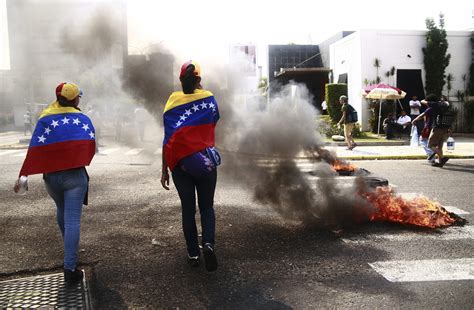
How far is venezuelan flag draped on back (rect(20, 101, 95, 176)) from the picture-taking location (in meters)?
3.41

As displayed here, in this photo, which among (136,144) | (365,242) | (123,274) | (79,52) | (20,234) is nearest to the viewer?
(123,274)

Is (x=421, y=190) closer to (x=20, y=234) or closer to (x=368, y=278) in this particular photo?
(x=368, y=278)

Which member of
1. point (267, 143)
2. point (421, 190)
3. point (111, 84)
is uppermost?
point (111, 84)

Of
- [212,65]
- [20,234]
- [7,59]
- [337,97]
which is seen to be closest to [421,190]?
[212,65]

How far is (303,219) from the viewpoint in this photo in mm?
5164

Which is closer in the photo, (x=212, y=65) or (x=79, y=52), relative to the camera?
(x=212, y=65)

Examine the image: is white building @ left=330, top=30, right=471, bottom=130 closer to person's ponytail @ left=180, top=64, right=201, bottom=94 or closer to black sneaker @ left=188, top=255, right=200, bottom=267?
person's ponytail @ left=180, top=64, right=201, bottom=94

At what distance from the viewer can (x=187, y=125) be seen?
3.61m

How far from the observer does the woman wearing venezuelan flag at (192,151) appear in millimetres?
3586

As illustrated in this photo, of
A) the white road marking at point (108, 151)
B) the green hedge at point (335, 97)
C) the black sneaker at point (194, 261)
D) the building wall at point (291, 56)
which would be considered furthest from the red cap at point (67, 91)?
the building wall at point (291, 56)

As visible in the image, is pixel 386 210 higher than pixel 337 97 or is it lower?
lower

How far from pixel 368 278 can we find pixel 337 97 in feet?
56.9

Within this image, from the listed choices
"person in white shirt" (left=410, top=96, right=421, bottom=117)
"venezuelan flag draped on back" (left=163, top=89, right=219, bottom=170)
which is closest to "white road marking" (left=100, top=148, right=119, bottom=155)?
"venezuelan flag draped on back" (left=163, top=89, right=219, bottom=170)

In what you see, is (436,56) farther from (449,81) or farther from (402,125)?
(402,125)
